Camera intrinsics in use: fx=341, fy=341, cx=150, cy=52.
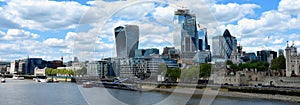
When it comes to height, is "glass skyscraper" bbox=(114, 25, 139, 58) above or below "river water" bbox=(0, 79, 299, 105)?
above

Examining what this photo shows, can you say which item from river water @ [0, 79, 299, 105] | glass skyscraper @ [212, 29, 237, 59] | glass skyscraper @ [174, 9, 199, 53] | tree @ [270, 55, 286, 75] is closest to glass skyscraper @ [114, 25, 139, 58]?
river water @ [0, 79, 299, 105]

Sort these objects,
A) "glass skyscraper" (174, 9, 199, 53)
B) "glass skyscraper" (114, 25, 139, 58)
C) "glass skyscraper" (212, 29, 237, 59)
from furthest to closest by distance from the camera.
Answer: "glass skyscraper" (212, 29, 237, 59)
"glass skyscraper" (174, 9, 199, 53)
"glass skyscraper" (114, 25, 139, 58)

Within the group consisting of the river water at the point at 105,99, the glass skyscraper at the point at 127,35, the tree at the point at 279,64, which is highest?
the glass skyscraper at the point at 127,35

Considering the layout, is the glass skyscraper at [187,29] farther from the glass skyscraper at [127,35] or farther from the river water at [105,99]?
the river water at [105,99]

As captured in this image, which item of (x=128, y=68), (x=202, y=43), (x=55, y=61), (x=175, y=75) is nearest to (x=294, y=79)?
(x=175, y=75)

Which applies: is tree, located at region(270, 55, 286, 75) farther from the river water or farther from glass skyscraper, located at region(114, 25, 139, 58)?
the river water

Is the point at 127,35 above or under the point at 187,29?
under

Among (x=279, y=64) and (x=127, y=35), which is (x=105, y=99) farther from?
(x=279, y=64)

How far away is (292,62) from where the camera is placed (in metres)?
31.3

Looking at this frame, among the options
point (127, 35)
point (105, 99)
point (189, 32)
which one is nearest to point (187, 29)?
point (189, 32)

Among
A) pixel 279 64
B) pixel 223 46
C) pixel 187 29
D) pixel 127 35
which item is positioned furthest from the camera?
pixel 223 46

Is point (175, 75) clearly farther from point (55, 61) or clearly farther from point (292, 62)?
point (55, 61)

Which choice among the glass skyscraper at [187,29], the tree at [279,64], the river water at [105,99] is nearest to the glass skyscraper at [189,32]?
the glass skyscraper at [187,29]

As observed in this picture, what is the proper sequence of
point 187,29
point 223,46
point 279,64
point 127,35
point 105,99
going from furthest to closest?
point 223,46, point 187,29, point 279,64, point 127,35, point 105,99
